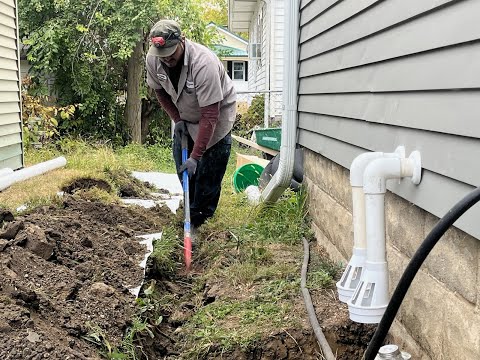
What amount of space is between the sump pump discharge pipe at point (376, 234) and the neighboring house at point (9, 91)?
6674 mm

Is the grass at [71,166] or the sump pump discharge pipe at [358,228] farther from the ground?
the sump pump discharge pipe at [358,228]

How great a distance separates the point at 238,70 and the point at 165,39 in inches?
1060

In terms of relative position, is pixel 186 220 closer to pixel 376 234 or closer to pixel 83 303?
pixel 83 303

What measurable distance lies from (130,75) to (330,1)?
33.4 feet

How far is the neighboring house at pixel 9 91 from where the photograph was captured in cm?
804

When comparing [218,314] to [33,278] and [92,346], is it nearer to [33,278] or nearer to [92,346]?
[92,346]

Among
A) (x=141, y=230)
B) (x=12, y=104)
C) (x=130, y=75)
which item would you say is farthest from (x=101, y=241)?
(x=130, y=75)

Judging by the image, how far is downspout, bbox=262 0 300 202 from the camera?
16.5 ft

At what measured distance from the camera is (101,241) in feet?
15.2

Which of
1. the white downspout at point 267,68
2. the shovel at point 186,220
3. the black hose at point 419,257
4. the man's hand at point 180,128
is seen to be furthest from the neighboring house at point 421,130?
the white downspout at point 267,68

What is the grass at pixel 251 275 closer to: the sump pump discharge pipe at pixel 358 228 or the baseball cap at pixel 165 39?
the sump pump discharge pipe at pixel 358 228

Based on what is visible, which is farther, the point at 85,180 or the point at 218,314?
the point at 85,180

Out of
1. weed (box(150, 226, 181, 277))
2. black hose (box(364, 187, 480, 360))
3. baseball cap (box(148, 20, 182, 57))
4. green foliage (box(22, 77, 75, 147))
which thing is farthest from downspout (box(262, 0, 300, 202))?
green foliage (box(22, 77, 75, 147))

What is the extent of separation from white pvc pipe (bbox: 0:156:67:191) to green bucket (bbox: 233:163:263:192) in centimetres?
264
